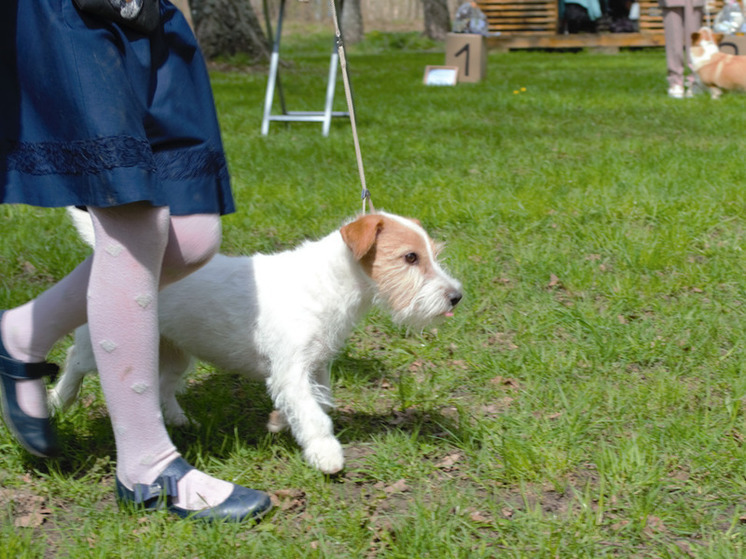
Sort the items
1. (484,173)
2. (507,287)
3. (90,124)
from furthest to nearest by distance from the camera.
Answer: (484,173) → (507,287) → (90,124)

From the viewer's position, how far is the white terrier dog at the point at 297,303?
2.82 m

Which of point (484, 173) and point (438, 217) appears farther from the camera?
point (484, 173)

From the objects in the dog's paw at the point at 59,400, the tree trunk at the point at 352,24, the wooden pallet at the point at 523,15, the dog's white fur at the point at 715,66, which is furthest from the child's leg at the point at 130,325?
the tree trunk at the point at 352,24

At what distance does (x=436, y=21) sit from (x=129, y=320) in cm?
2564

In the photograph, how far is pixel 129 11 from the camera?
2.13m

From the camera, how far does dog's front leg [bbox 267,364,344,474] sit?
8.76ft

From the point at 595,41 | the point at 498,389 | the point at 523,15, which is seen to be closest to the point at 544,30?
the point at 523,15

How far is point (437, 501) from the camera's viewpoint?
8.50 feet

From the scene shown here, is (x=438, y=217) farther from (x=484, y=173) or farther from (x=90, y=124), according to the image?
(x=90, y=124)

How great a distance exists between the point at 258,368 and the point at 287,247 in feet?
6.59

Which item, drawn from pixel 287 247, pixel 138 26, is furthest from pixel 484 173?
pixel 138 26

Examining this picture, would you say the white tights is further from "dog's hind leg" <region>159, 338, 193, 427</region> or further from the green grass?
"dog's hind leg" <region>159, 338, 193, 427</region>

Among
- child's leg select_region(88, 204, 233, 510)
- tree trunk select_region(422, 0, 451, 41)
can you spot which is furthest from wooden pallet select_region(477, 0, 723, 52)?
child's leg select_region(88, 204, 233, 510)

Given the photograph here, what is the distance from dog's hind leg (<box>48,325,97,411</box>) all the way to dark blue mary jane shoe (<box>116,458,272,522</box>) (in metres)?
0.62
